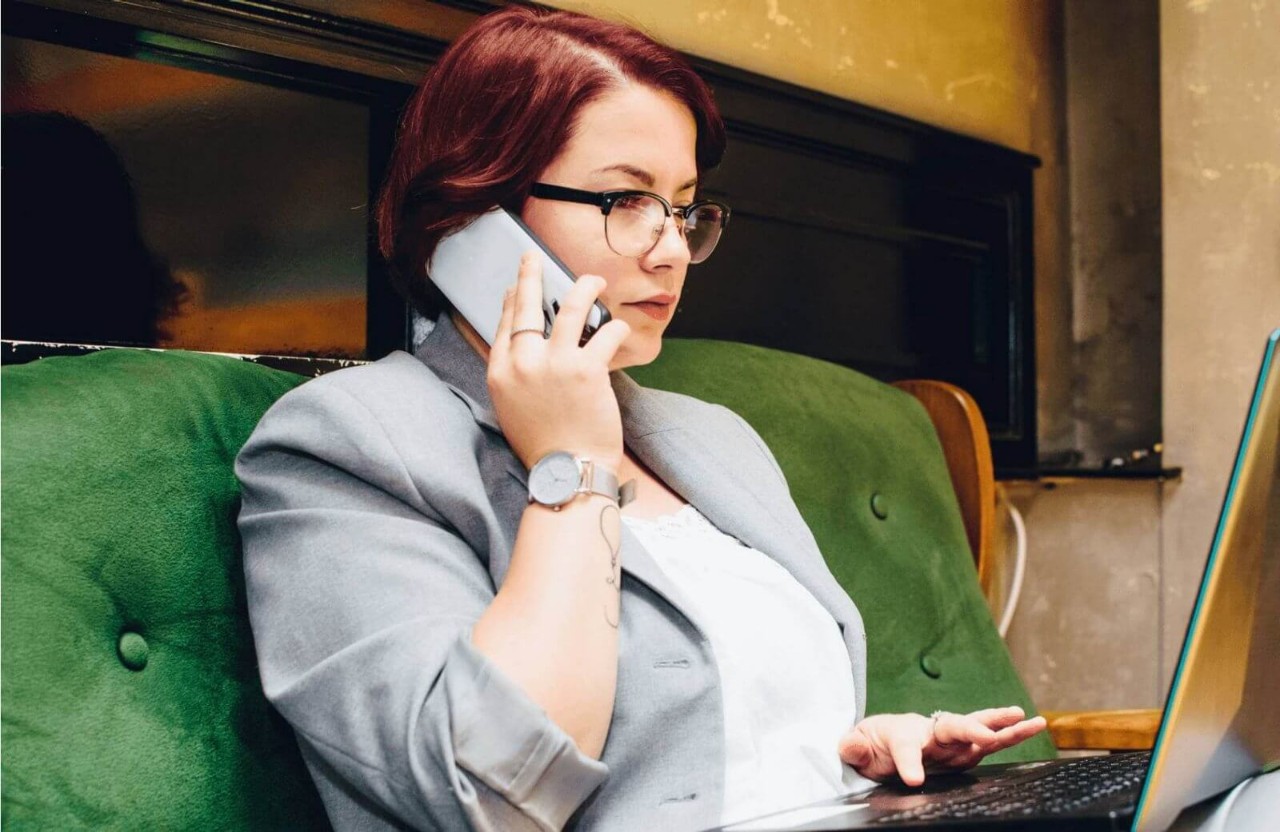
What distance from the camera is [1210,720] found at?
71 centimetres

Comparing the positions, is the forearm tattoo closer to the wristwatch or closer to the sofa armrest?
the wristwatch

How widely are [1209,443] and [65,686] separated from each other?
225 cm

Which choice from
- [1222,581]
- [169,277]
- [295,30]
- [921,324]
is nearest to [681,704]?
[1222,581]

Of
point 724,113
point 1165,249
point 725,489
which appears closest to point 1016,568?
point 1165,249

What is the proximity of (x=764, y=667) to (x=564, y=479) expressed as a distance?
0.28 metres

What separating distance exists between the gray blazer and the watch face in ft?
0.23

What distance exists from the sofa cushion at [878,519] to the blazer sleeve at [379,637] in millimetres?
648

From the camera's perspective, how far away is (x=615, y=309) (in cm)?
116

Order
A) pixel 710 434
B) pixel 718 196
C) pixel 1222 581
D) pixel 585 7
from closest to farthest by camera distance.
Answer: pixel 1222 581
pixel 710 434
pixel 585 7
pixel 718 196

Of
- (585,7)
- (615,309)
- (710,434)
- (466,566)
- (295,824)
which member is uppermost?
(585,7)

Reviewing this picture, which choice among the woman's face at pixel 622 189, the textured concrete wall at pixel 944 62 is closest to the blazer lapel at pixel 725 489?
the woman's face at pixel 622 189

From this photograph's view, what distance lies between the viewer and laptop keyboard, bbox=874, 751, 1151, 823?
0.68 meters

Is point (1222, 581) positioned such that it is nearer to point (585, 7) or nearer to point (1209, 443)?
point (585, 7)

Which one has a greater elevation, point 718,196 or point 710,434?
point 718,196
